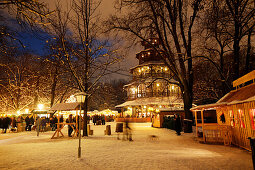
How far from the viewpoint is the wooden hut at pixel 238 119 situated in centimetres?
693

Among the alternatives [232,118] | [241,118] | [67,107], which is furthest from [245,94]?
[67,107]

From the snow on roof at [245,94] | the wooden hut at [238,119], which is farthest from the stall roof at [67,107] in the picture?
the snow on roof at [245,94]

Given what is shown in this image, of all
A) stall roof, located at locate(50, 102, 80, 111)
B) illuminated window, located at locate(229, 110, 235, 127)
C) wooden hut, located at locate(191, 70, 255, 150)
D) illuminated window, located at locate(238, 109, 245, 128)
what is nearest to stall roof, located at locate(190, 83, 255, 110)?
wooden hut, located at locate(191, 70, 255, 150)

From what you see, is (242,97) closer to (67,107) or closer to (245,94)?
(245,94)

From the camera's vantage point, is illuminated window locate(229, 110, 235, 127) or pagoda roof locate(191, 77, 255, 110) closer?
pagoda roof locate(191, 77, 255, 110)

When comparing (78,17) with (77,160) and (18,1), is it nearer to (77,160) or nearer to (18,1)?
(18,1)

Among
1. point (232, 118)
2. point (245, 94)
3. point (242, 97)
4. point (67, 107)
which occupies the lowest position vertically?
point (232, 118)

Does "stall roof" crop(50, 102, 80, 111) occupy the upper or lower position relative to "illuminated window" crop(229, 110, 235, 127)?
upper

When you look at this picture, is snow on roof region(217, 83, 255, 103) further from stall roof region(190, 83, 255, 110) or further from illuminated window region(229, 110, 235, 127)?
illuminated window region(229, 110, 235, 127)

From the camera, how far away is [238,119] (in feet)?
26.1

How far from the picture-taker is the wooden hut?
6927 mm

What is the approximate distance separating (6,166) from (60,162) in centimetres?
166

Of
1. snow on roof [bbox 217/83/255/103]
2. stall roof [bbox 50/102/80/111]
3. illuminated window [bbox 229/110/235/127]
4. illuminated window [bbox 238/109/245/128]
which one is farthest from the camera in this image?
stall roof [bbox 50/102/80/111]

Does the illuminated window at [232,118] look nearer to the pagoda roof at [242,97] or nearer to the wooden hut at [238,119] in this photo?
the wooden hut at [238,119]
